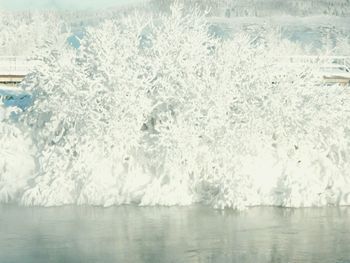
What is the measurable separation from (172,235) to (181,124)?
806 cm

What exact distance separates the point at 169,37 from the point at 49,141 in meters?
7.08

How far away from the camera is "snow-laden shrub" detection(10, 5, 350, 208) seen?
29641mm

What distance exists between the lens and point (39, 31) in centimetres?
11212

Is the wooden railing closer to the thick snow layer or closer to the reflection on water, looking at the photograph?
the thick snow layer

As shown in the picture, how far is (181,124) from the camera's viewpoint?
100ft

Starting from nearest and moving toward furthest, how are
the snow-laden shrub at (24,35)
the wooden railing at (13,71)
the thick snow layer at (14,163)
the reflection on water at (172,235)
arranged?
the reflection on water at (172,235), the thick snow layer at (14,163), the wooden railing at (13,71), the snow-laden shrub at (24,35)

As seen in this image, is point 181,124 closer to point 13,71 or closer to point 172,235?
point 172,235

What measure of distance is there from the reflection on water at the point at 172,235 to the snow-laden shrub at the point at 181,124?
1.40 m

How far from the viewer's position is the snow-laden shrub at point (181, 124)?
29641mm

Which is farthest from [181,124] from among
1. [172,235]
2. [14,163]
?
[172,235]

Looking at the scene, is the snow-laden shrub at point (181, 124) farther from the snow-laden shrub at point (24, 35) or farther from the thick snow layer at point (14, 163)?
the snow-laden shrub at point (24, 35)

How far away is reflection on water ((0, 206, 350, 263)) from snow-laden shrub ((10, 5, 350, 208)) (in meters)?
1.40

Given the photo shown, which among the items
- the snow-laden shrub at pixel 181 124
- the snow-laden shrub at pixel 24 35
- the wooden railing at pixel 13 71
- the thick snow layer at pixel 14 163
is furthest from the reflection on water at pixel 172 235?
the snow-laden shrub at pixel 24 35

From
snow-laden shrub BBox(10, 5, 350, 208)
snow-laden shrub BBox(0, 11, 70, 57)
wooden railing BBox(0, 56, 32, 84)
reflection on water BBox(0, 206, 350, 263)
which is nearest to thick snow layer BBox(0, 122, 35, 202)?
snow-laden shrub BBox(10, 5, 350, 208)
